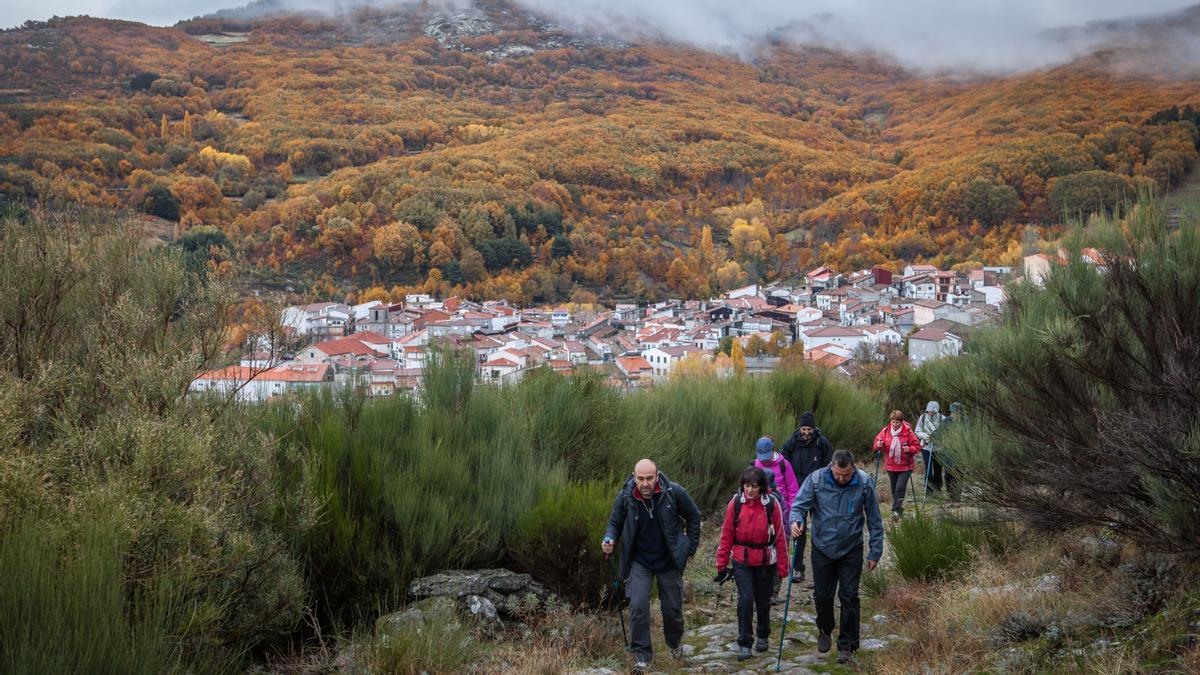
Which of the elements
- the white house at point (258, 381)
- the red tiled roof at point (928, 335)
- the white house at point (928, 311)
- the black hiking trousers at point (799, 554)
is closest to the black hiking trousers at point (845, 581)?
the black hiking trousers at point (799, 554)

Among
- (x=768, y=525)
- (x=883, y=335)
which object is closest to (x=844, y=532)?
(x=768, y=525)

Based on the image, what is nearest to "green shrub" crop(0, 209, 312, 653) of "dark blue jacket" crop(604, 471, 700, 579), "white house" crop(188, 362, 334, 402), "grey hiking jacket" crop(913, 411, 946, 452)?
"white house" crop(188, 362, 334, 402)

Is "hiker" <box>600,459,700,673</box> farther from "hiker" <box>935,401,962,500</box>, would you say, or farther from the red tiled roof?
the red tiled roof

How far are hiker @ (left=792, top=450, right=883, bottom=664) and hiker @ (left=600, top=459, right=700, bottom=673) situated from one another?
30.3 inches

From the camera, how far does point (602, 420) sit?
28.9 ft

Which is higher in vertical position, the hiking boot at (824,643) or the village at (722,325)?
the hiking boot at (824,643)

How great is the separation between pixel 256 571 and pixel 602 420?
4.56 meters

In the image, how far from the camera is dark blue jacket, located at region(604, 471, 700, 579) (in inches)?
209

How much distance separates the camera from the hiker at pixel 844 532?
5266mm

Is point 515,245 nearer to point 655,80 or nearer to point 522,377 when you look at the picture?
point 522,377

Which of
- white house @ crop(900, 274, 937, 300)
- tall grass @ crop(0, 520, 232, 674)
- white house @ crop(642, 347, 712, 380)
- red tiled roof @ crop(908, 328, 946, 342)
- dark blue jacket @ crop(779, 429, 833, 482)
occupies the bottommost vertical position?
white house @ crop(642, 347, 712, 380)

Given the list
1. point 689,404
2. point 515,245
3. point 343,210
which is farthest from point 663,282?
point 689,404

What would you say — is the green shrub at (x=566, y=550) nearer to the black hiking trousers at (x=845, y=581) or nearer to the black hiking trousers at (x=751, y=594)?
the black hiking trousers at (x=751, y=594)

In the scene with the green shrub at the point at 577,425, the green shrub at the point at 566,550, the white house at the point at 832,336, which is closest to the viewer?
the green shrub at the point at 566,550
